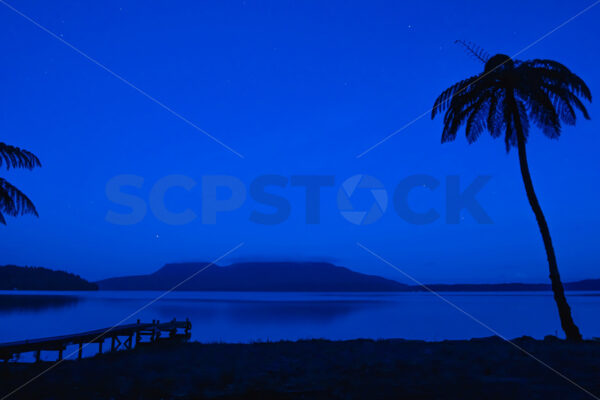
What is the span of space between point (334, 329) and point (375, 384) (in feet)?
163

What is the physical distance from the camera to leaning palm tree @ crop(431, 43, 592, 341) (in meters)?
23.2

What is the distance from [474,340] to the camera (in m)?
24.2

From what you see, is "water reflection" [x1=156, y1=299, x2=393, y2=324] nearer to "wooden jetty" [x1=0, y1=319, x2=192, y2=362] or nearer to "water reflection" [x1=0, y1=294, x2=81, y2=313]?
"water reflection" [x1=0, y1=294, x2=81, y2=313]

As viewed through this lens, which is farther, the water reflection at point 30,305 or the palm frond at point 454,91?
the water reflection at point 30,305

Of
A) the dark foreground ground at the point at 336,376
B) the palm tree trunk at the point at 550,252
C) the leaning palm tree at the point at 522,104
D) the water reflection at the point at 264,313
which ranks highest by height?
the leaning palm tree at the point at 522,104

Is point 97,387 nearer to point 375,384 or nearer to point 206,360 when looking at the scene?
point 206,360

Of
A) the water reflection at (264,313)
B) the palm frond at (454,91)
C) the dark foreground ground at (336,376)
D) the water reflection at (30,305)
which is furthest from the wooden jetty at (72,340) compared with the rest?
the water reflection at (30,305)

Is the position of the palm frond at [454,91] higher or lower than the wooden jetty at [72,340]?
higher

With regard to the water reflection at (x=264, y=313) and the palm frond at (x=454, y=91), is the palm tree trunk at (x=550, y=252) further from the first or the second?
the water reflection at (x=264, y=313)

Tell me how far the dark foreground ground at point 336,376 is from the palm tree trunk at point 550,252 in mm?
3733

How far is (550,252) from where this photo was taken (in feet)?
77.9

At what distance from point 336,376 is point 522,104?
18015mm

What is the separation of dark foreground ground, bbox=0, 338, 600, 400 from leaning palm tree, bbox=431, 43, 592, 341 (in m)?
6.65

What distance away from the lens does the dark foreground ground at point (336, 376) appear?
11.9m
